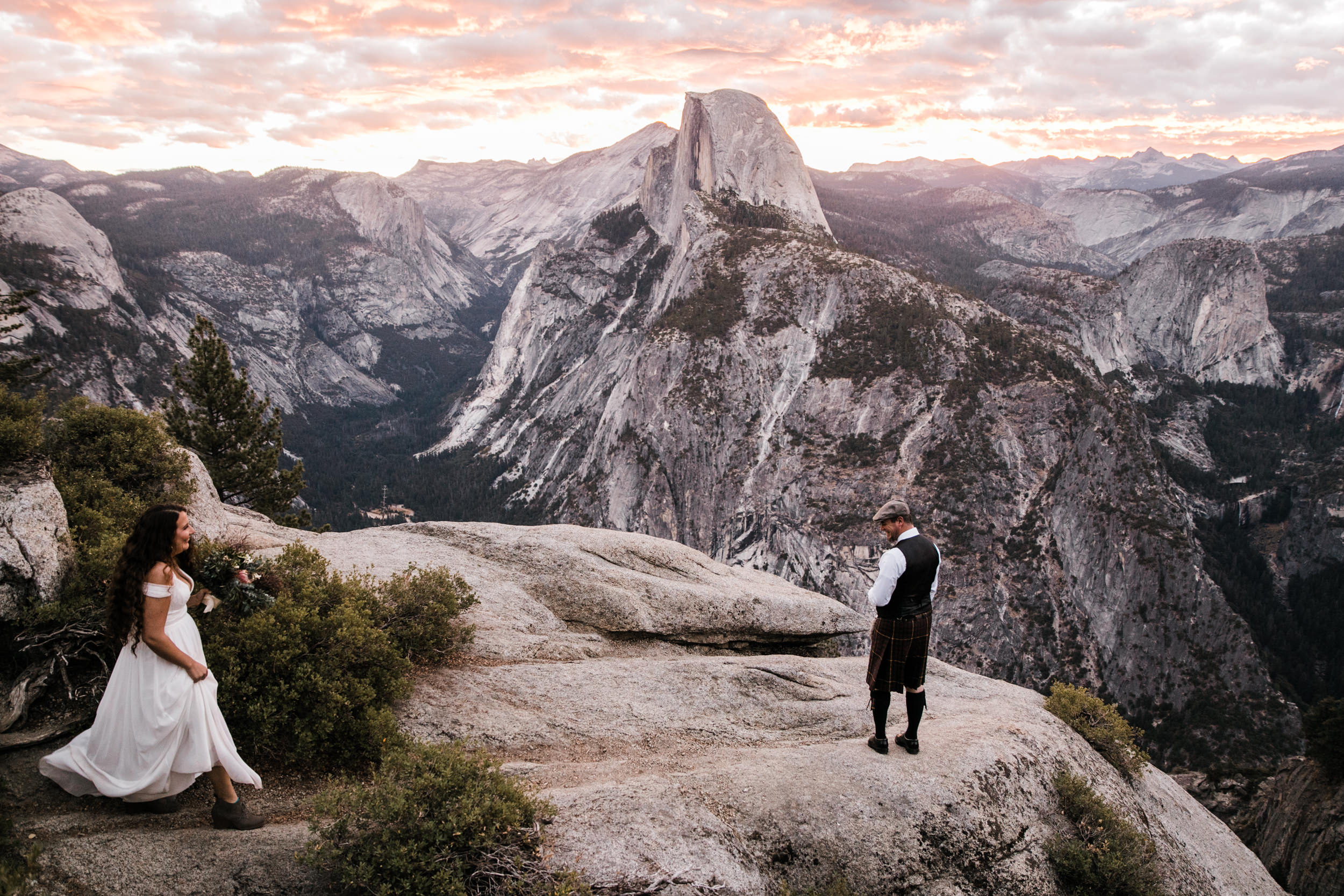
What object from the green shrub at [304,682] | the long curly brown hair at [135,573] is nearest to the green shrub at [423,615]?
the green shrub at [304,682]

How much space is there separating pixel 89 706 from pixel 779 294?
113064 millimetres

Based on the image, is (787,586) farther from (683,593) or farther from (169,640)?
(169,640)

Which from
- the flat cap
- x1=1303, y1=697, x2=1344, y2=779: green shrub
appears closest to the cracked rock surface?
the flat cap

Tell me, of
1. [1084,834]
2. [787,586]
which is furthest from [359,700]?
[787,586]

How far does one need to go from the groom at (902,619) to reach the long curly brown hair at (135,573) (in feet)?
27.4

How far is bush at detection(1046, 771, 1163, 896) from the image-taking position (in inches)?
346

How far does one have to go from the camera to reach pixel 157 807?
7.05 meters

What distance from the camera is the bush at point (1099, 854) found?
8797 mm

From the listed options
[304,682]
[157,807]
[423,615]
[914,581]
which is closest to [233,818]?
[157,807]

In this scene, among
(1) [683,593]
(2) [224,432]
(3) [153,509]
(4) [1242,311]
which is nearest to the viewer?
(3) [153,509]

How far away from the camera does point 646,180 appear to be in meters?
190

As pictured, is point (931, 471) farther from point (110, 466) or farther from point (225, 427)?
point (110, 466)

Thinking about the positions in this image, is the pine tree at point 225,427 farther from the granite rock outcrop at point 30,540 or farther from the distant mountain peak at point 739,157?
Answer: the distant mountain peak at point 739,157

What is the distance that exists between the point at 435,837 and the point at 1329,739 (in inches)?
1772
